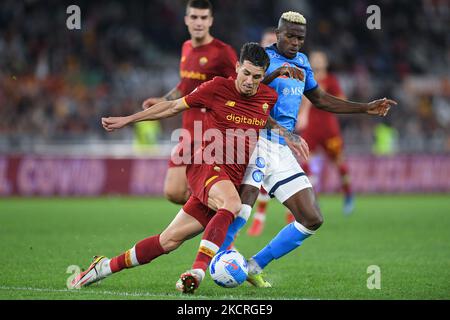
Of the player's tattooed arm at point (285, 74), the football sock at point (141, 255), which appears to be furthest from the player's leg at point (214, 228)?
the player's tattooed arm at point (285, 74)

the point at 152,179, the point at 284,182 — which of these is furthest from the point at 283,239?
the point at 152,179

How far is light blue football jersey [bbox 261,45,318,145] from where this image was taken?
7.42 m

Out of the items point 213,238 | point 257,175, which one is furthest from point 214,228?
point 257,175

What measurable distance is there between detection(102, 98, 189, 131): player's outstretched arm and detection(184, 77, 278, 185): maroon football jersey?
0.33 feet

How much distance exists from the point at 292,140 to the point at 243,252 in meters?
2.75

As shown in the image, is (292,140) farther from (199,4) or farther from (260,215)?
(260,215)

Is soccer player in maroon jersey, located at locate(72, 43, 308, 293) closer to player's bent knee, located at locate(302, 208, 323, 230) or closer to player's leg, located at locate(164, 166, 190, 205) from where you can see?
player's bent knee, located at locate(302, 208, 323, 230)

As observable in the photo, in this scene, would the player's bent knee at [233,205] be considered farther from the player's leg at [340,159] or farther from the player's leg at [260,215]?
the player's leg at [340,159]

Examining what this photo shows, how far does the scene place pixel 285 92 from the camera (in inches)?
293

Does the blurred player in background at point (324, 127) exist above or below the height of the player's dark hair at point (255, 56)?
below

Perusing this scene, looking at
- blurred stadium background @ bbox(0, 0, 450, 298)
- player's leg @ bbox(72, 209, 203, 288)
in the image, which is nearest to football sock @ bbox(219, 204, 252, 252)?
player's leg @ bbox(72, 209, 203, 288)

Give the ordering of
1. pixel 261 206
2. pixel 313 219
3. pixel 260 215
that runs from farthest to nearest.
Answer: pixel 260 215, pixel 261 206, pixel 313 219

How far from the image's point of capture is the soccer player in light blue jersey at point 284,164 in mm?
7207
